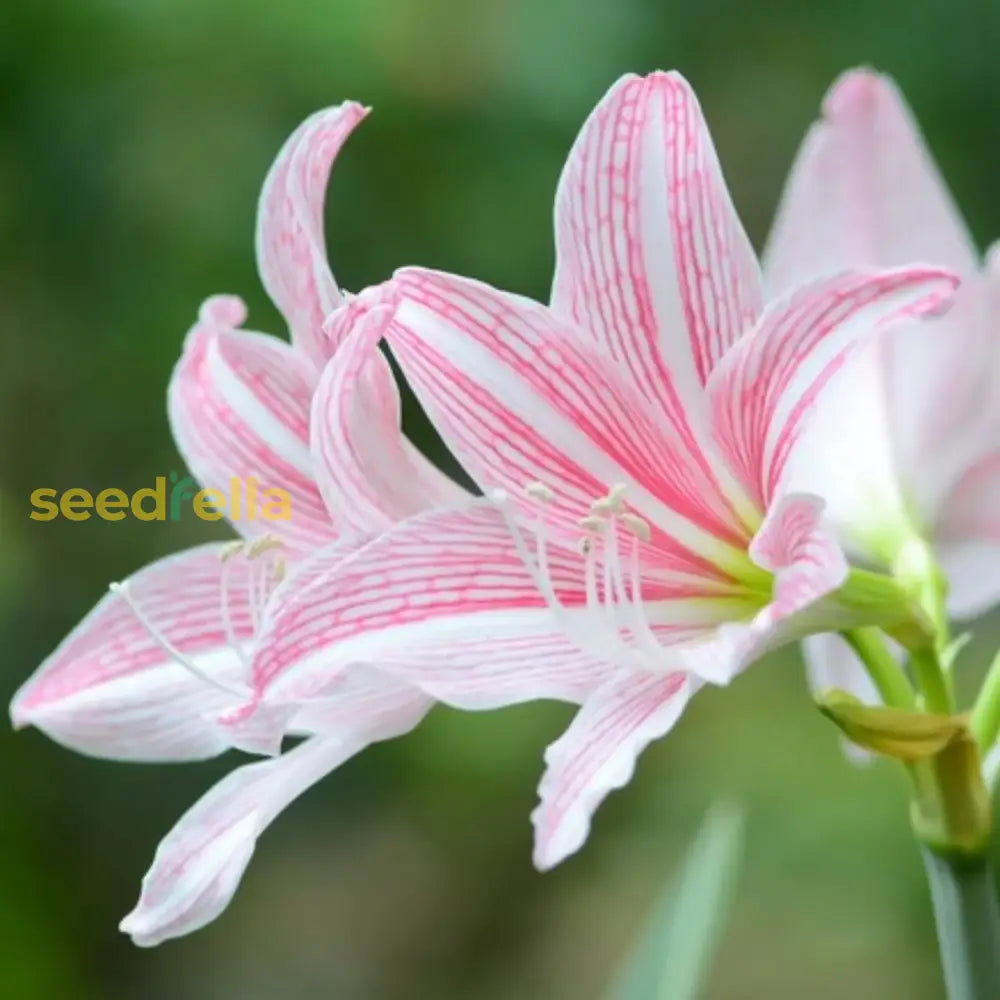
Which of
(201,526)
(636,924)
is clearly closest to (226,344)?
(201,526)

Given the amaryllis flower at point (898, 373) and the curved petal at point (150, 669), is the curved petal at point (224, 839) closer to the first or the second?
the curved petal at point (150, 669)

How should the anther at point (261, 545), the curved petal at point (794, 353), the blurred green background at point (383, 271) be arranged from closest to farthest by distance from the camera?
the curved petal at point (794, 353)
the anther at point (261, 545)
the blurred green background at point (383, 271)

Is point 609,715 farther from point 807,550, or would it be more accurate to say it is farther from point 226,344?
point 226,344

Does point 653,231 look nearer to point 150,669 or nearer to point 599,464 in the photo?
point 599,464

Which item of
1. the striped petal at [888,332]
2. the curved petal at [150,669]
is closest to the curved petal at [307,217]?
the curved petal at [150,669]

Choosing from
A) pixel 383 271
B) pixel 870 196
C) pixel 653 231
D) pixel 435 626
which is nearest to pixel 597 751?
pixel 435 626

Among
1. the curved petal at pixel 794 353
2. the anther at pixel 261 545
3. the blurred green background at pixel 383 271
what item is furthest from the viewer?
the blurred green background at pixel 383 271
